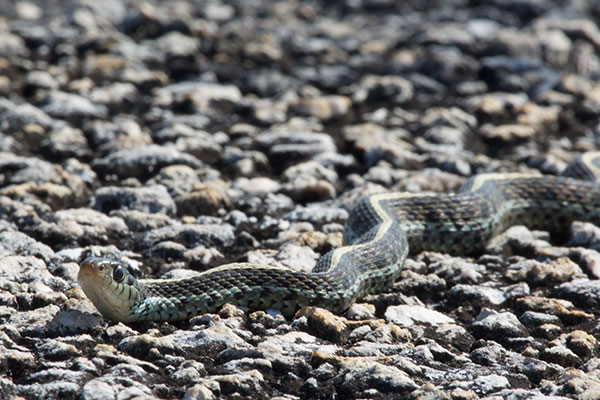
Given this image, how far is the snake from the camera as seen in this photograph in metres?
5.53

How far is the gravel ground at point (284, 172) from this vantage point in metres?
4.96

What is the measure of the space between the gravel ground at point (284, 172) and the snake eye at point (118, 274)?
0.32 m

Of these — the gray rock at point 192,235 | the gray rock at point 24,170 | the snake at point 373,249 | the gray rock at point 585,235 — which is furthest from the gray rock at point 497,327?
the gray rock at point 24,170

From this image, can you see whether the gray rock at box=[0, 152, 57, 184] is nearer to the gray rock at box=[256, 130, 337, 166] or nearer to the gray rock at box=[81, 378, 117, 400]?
the gray rock at box=[256, 130, 337, 166]

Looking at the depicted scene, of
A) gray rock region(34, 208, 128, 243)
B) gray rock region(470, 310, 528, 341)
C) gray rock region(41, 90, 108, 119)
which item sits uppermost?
gray rock region(41, 90, 108, 119)

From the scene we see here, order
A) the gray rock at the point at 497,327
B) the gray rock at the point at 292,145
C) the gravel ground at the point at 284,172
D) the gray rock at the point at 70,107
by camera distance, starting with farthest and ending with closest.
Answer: the gray rock at the point at 70,107 < the gray rock at the point at 292,145 < the gray rock at the point at 497,327 < the gravel ground at the point at 284,172

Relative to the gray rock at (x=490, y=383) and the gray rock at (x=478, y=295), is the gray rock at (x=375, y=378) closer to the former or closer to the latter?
the gray rock at (x=490, y=383)

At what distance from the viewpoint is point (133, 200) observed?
7746 mm

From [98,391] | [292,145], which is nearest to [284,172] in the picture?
[292,145]

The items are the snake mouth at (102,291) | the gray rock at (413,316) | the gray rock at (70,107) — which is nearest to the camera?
the snake mouth at (102,291)

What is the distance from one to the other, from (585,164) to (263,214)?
3.62 metres

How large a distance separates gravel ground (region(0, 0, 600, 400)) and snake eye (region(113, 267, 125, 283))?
32 centimetres

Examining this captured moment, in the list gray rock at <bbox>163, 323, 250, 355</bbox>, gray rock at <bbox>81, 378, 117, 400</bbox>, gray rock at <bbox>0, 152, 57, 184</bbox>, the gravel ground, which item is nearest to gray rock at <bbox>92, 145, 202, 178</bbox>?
the gravel ground

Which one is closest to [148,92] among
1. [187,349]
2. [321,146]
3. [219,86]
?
[219,86]
